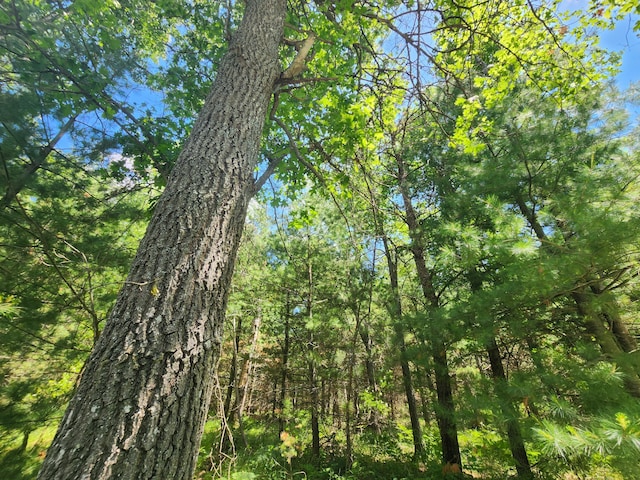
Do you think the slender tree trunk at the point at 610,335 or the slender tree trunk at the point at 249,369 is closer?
the slender tree trunk at the point at 610,335

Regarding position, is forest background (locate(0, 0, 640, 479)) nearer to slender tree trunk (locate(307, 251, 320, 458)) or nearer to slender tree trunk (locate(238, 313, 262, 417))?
slender tree trunk (locate(238, 313, 262, 417))

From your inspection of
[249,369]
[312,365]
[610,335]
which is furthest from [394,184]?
[312,365]

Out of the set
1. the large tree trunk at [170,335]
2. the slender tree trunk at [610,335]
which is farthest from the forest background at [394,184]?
the large tree trunk at [170,335]

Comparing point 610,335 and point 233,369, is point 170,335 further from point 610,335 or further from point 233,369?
point 610,335

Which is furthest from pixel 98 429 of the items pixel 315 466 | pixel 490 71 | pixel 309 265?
pixel 315 466

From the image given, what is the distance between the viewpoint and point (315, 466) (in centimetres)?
695

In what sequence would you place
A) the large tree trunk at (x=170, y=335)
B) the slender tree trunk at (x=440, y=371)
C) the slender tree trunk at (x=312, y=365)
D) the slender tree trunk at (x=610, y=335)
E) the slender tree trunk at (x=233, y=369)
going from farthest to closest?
the slender tree trunk at (x=312, y=365), the slender tree trunk at (x=440, y=371), the slender tree trunk at (x=233, y=369), the slender tree trunk at (x=610, y=335), the large tree trunk at (x=170, y=335)

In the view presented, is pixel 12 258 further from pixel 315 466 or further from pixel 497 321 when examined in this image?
pixel 315 466

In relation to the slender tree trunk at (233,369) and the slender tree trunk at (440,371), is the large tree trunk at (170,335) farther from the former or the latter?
the slender tree trunk at (440,371)

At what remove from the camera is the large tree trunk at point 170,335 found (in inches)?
39.4

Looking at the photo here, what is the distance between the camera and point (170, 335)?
123 centimetres

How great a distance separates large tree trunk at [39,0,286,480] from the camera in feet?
3.28

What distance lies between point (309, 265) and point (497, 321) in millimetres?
4431

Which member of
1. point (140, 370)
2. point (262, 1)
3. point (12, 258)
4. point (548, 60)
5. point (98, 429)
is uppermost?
point (548, 60)
